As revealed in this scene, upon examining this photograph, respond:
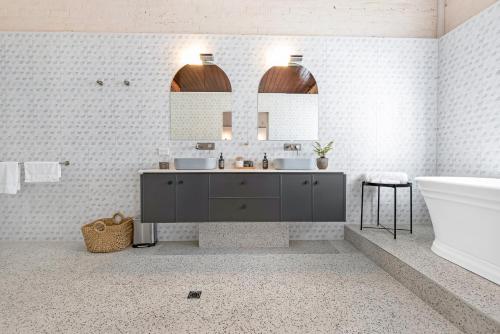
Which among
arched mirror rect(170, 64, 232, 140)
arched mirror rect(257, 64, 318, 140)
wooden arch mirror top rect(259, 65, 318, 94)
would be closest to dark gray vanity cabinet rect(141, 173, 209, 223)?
arched mirror rect(170, 64, 232, 140)

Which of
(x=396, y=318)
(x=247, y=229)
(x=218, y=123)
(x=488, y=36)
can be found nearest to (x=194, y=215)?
(x=247, y=229)

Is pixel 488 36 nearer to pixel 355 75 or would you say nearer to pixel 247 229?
pixel 355 75

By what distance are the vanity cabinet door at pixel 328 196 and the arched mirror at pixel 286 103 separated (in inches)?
31.7

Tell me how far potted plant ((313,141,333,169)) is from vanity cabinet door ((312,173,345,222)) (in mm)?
320

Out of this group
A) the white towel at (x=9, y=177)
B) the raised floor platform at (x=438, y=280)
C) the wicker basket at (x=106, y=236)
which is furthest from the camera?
the white towel at (x=9, y=177)

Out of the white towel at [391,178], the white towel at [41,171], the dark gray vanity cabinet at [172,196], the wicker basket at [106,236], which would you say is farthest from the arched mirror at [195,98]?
the white towel at [391,178]

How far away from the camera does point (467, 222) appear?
2.16m

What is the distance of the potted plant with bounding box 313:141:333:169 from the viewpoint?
3318 mm

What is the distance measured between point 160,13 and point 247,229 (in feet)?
9.74

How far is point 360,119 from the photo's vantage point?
3680 mm

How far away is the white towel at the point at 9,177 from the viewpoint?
128 inches

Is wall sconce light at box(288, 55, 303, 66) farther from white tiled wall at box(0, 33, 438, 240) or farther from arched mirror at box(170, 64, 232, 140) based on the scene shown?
arched mirror at box(170, 64, 232, 140)

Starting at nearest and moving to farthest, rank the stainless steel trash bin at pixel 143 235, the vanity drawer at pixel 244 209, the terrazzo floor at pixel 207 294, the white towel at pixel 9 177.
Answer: the terrazzo floor at pixel 207 294 < the vanity drawer at pixel 244 209 < the white towel at pixel 9 177 < the stainless steel trash bin at pixel 143 235

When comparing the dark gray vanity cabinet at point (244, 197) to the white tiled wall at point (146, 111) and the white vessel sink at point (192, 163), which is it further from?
the white tiled wall at point (146, 111)
